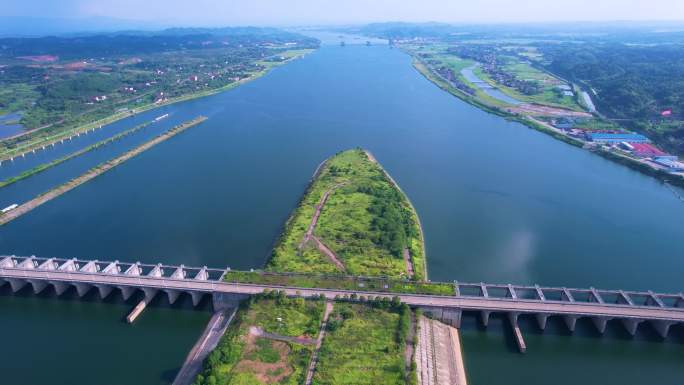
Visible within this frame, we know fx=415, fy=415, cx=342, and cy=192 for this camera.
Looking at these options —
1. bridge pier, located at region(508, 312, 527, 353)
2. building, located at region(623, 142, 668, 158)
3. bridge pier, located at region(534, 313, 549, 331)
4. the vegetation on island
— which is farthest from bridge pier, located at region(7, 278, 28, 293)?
building, located at region(623, 142, 668, 158)

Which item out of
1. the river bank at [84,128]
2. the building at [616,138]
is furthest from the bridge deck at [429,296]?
the building at [616,138]

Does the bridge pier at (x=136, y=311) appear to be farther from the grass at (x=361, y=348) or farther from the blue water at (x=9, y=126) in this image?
the blue water at (x=9, y=126)

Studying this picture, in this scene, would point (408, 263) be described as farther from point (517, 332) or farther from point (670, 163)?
A: point (670, 163)

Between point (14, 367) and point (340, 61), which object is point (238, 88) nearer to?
point (340, 61)

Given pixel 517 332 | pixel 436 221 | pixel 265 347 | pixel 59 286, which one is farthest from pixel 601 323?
pixel 59 286

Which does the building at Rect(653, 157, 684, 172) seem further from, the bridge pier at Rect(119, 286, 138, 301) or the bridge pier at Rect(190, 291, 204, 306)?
the bridge pier at Rect(119, 286, 138, 301)
